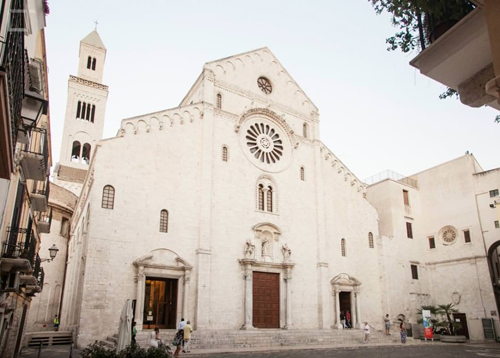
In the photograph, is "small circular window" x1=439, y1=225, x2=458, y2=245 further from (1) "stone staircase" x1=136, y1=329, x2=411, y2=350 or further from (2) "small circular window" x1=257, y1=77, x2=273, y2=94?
(2) "small circular window" x1=257, y1=77, x2=273, y2=94

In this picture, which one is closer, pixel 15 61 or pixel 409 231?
pixel 15 61

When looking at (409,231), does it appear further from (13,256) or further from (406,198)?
(13,256)

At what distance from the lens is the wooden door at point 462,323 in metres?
30.2

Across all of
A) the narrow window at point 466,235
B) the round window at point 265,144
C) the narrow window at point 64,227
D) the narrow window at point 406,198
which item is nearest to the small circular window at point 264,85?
the round window at point 265,144

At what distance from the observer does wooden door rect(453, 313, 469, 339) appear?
30219 mm

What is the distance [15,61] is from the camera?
5676 millimetres

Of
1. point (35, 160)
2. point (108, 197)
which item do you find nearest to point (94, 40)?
point (108, 197)

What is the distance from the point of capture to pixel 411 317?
99.0 ft

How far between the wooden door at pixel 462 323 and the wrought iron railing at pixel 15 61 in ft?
106

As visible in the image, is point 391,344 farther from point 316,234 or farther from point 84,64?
point 84,64

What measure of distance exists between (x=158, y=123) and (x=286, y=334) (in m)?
13.5

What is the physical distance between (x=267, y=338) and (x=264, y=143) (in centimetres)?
1219

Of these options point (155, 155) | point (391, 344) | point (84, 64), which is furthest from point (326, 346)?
point (84, 64)

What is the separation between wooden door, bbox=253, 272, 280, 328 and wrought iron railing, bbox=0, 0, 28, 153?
1997cm
